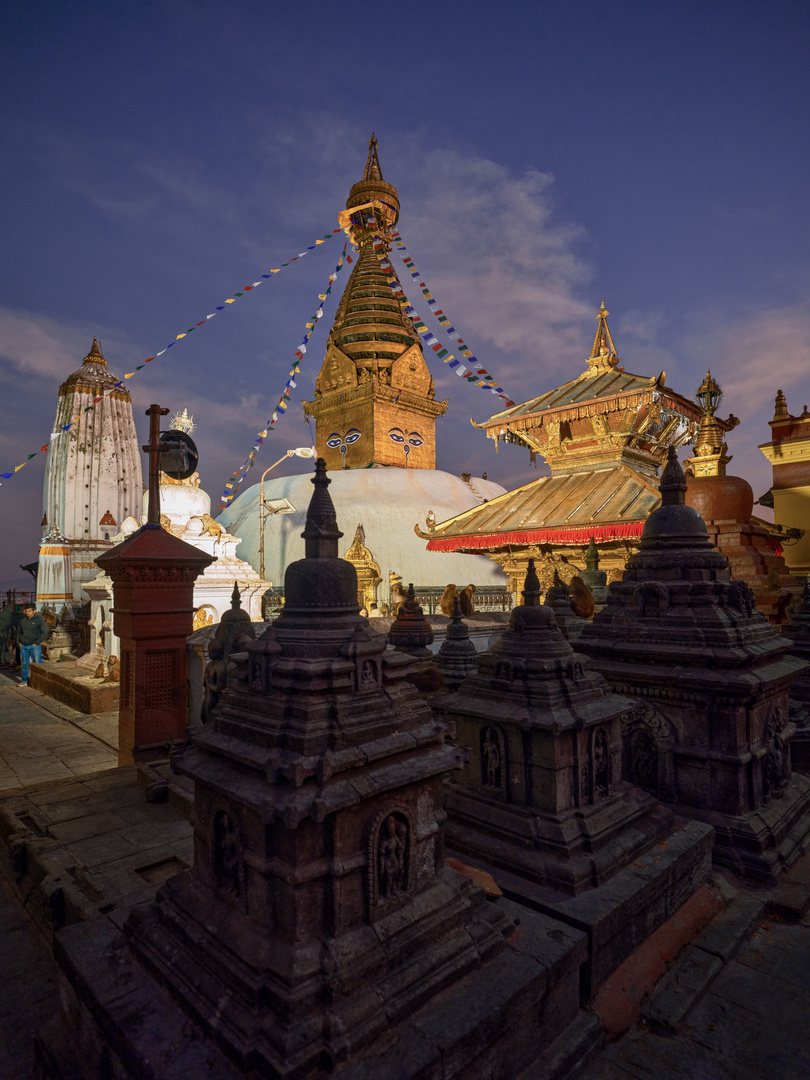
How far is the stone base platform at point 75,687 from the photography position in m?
10.5

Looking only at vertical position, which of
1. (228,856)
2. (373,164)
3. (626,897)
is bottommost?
(626,897)

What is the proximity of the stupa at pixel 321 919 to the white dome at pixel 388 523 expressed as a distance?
2228 centimetres

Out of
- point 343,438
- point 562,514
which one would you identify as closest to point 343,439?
point 343,438

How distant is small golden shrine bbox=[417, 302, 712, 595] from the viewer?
42.2 ft

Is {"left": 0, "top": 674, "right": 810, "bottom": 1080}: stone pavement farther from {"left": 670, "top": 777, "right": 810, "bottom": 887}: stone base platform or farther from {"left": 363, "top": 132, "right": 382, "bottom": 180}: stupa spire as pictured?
{"left": 363, "top": 132, "right": 382, "bottom": 180}: stupa spire

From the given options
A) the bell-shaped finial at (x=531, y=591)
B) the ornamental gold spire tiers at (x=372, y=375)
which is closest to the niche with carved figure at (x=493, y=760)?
the bell-shaped finial at (x=531, y=591)

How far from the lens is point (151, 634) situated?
22.6 feet

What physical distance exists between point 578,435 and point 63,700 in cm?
1411

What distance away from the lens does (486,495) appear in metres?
32.5

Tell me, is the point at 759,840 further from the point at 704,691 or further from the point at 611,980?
the point at 611,980

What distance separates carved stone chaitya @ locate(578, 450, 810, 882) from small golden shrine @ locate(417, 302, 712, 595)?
Answer: 7.07 meters

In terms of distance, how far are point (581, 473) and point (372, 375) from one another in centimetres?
1797

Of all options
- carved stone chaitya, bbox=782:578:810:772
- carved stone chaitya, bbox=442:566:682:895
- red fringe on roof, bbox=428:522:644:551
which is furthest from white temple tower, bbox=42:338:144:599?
carved stone chaitya, bbox=782:578:810:772

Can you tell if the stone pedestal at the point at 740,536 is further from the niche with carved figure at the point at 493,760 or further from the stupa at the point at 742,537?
the niche with carved figure at the point at 493,760
